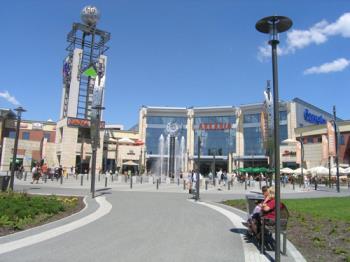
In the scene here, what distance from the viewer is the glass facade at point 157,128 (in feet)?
305

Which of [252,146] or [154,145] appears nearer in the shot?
[252,146]

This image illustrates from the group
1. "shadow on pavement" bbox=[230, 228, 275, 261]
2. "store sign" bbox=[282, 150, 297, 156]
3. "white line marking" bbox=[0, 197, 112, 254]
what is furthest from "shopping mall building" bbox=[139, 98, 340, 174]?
"shadow on pavement" bbox=[230, 228, 275, 261]

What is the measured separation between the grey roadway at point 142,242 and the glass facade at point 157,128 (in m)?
80.7

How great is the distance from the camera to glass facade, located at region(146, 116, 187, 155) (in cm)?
9282

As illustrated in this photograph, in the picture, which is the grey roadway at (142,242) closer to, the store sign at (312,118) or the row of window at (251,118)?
the store sign at (312,118)

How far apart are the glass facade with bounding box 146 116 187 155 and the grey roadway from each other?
265 feet

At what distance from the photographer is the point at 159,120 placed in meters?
94.8

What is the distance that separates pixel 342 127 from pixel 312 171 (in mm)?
21199

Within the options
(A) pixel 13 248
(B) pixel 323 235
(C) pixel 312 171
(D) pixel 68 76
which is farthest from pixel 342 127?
(A) pixel 13 248

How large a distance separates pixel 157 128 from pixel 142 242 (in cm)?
A: 8607

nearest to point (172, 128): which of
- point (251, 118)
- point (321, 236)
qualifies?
point (251, 118)

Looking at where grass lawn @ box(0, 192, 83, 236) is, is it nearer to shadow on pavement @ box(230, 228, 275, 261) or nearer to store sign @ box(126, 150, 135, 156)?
shadow on pavement @ box(230, 228, 275, 261)

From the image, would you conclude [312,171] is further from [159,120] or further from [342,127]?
[159,120]

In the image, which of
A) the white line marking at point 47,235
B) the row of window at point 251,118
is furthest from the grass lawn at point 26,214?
the row of window at point 251,118
